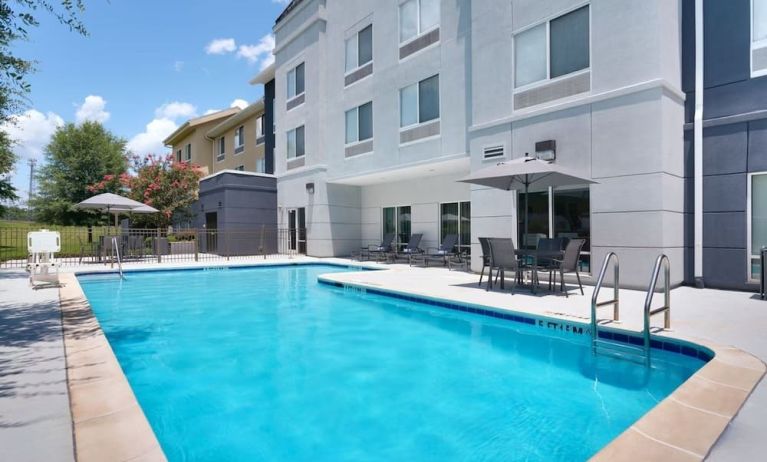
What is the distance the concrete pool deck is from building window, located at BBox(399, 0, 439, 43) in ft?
23.4

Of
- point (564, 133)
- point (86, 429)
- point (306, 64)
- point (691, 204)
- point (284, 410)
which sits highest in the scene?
point (306, 64)

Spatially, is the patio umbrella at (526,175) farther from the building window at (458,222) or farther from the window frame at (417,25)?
the window frame at (417,25)

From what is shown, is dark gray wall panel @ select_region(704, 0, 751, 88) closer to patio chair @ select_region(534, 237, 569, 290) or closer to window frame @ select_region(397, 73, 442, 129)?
patio chair @ select_region(534, 237, 569, 290)

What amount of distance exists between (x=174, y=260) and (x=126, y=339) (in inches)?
446

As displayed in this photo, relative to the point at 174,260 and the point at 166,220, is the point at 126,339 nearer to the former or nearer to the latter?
the point at 174,260

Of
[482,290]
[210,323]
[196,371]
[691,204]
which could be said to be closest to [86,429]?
[196,371]

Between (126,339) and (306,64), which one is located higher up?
(306,64)

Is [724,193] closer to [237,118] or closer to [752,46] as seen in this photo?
[752,46]

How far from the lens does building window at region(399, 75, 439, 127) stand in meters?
12.4

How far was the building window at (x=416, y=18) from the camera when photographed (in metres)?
12.4

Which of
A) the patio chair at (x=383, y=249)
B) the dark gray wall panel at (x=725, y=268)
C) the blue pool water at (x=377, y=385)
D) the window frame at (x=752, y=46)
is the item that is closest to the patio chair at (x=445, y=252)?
the patio chair at (x=383, y=249)

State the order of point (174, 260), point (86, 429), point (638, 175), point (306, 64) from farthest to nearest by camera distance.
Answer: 1. point (306, 64)
2. point (174, 260)
3. point (638, 175)
4. point (86, 429)

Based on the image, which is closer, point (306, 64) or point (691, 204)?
point (691, 204)

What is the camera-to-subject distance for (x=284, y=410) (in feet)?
11.8
